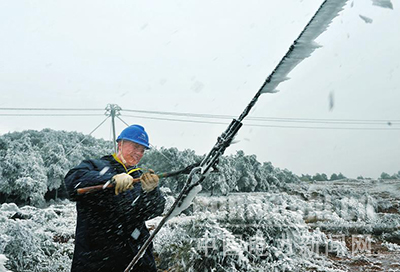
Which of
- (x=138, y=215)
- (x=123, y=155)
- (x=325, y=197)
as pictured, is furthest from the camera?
(x=325, y=197)

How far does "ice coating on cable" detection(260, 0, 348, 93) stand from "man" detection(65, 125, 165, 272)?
3.95ft

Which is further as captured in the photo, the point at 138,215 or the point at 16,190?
the point at 16,190

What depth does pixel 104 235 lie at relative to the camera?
199cm

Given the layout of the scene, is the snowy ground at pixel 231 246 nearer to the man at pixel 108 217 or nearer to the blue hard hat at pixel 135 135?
the man at pixel 108 217

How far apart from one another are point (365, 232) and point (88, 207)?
8154 millimetres

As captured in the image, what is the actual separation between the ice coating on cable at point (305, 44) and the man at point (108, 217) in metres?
1.20

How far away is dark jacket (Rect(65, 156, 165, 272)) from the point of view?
1886mm

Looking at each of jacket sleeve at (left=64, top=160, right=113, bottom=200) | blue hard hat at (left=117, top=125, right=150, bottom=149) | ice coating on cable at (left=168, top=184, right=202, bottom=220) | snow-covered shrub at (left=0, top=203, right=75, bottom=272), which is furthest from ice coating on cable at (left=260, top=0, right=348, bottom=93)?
snow-covered shrub at (left=0, top=203, right=75, bottom=272)

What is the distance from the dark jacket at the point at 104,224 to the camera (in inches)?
74.2

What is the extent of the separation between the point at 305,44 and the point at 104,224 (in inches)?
71.1

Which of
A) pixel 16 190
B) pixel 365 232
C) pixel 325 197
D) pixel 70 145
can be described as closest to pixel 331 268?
pixel 365 232

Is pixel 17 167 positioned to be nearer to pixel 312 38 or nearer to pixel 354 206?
pixel 354 206

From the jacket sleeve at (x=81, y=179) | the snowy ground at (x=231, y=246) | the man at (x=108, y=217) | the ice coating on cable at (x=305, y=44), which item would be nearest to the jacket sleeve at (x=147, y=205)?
the man at (x=108, y=217)

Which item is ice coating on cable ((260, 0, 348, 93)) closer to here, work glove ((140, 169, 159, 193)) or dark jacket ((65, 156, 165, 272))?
work glove ((140, 169, 159, 193))
